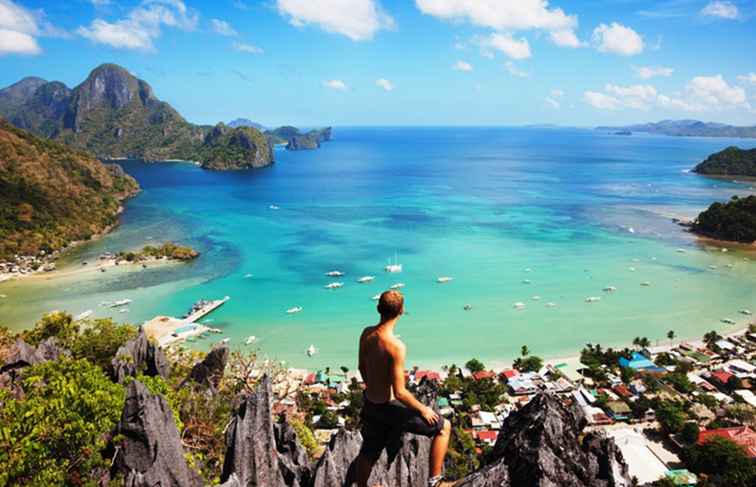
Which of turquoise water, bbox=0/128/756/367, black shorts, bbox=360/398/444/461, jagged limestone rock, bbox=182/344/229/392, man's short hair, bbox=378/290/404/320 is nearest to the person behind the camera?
man's short hair, bbox=378/290/404/320

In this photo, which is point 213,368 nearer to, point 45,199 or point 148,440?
point 148,440

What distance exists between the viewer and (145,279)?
48438mm

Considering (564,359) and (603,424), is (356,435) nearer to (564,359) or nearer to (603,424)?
(603,424)

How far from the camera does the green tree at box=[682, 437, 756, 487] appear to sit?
59.2 feet

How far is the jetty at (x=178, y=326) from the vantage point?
113 feet

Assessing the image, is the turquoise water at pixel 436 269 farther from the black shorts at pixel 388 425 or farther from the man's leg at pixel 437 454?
the man's leg at pixel 437 454

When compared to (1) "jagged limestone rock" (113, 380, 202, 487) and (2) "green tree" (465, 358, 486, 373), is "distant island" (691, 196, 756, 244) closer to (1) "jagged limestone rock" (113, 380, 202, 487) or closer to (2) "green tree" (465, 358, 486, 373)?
(2) "green tree" (465, 358, 486, 373)

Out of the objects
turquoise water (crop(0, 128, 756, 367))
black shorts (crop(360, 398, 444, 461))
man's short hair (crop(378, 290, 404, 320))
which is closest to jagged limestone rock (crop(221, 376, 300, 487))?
black shorts (crop(360, 398, 444, 461))

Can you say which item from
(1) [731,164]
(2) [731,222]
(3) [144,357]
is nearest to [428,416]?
Result: (3) [144,357]

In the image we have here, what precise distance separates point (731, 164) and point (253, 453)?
144456 millimetres

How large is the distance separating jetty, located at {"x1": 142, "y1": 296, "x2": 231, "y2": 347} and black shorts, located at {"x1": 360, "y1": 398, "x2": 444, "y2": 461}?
106ft

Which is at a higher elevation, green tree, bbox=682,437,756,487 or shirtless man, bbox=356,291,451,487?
shirtless man, bbox=356,291,451,487

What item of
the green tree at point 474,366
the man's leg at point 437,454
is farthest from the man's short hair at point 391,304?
the green tree at point 474,366

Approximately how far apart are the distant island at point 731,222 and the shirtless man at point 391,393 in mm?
71285
